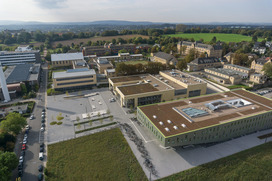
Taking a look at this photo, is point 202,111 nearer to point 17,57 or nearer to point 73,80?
point 73,80

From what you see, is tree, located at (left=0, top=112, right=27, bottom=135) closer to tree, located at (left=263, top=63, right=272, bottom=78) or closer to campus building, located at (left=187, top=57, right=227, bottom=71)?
campus building, located at (left=187, top=57, right=227, bottom=71)

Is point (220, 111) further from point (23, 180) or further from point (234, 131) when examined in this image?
point (23, 180)

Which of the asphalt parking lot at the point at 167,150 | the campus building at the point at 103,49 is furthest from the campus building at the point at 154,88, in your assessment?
the campus building at the point at 103,49

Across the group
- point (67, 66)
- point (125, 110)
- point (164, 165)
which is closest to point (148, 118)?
point (164, 165)

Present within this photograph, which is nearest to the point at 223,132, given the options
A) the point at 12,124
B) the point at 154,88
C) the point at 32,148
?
the point at 154,88

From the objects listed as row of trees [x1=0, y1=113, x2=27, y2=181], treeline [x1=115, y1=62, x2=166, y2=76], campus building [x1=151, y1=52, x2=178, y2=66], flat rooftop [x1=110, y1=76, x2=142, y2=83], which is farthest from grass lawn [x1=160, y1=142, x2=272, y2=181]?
campus building [x1=151, y1=52, x2=178, y2=66]

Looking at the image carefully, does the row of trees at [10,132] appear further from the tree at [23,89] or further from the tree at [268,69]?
the tree at [268,69]
